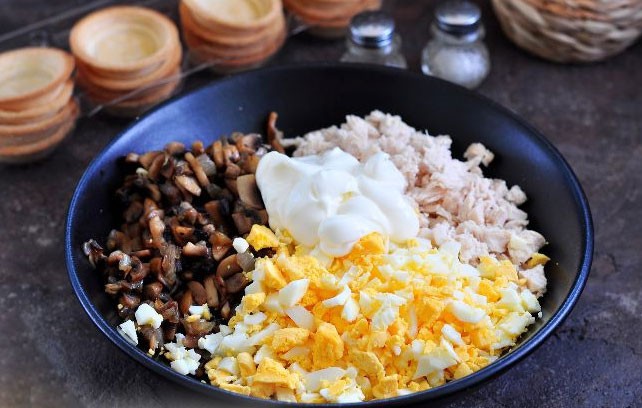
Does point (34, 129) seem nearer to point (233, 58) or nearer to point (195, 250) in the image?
point (233, 58)

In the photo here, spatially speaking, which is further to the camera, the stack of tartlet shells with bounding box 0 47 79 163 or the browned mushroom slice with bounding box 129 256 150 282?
the stack of tartlet shells with bounding box 0 47 79 163

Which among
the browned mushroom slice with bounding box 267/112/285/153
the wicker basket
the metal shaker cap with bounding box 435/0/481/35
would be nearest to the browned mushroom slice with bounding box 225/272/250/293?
the browned mushroom slice with bounding box 267/112/285/153

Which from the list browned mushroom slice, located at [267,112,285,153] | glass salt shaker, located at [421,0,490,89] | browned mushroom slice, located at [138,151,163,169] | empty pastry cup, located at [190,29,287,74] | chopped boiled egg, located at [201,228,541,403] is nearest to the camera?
chopped boiled egg, located at [201,228,541,403]

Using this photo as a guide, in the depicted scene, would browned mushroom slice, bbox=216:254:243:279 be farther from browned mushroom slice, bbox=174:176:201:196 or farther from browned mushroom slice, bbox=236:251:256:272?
browned mushroom slice, bbox=174:176:201:196

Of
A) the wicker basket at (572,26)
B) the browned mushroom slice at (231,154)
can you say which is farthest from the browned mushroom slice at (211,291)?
the wicker basket at (572,26)

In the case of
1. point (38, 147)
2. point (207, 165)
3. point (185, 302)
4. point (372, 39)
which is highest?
point (372, 39)

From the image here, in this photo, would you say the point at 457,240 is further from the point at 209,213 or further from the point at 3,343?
the point at 3,343

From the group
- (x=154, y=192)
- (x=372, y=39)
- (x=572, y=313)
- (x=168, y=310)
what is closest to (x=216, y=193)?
(x=154, y=192)
